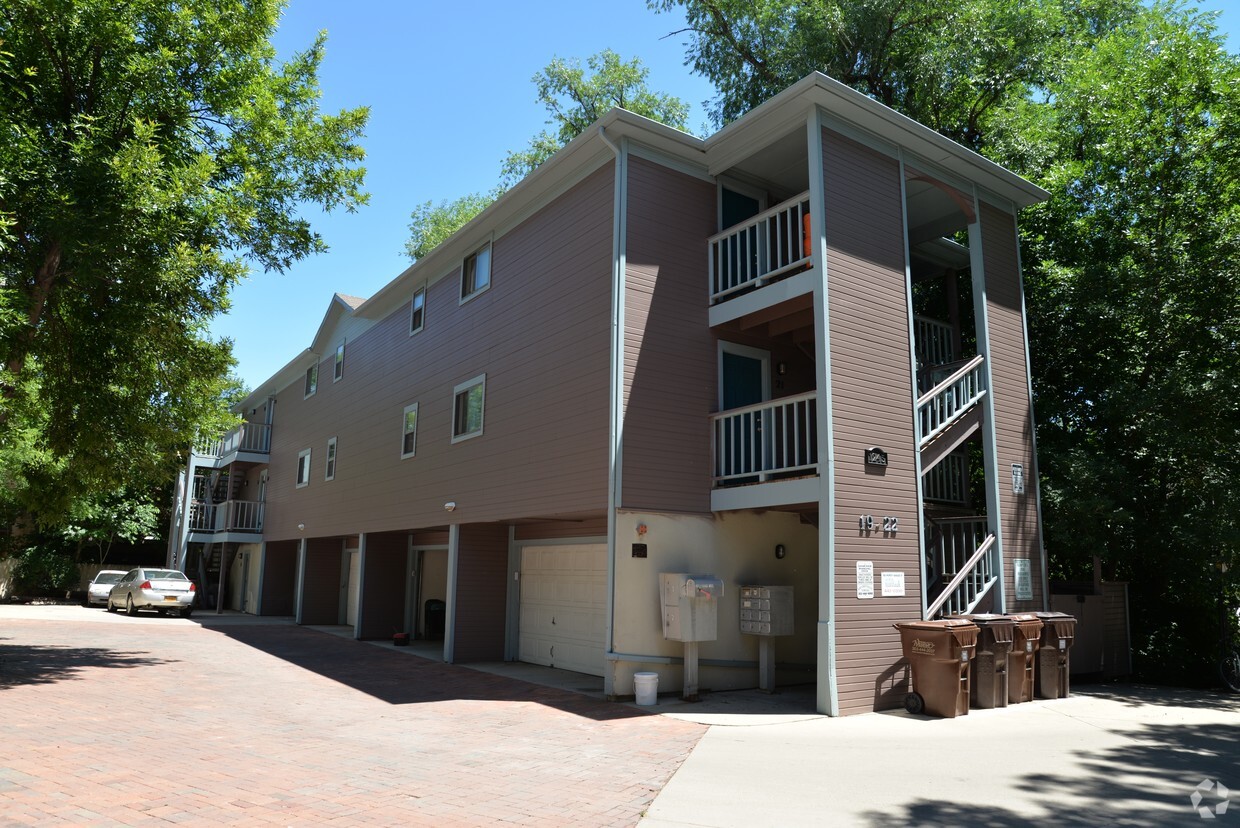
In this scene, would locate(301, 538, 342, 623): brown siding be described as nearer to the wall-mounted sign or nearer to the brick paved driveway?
the brick paved driveway

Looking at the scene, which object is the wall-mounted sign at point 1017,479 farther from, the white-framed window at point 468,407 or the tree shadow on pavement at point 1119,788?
the white-framed window at point 468,407

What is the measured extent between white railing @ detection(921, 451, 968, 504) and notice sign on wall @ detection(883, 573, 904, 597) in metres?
2.87

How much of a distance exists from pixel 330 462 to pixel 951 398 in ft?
55.4

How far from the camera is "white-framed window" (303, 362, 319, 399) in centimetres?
2553

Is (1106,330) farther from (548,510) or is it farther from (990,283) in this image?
(548,510)

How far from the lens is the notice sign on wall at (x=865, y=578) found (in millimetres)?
10164

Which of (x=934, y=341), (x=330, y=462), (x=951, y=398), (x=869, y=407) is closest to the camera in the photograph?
(x=869, y=407)

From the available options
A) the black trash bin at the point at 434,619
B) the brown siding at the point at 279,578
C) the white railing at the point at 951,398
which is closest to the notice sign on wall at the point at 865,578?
the white railing at the point at 951,398

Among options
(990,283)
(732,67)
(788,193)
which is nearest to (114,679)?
(788,193)

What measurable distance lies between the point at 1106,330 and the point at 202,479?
33160mm

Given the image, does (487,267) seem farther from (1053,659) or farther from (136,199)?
(1053,659)

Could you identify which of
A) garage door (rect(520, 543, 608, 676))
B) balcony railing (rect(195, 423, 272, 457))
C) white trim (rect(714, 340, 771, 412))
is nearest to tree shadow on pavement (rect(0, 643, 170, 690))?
garage door (rect(520, 543, 608, 676))

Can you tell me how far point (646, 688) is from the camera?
1045 cm

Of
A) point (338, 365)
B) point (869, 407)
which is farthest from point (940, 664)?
point (338, 365)
